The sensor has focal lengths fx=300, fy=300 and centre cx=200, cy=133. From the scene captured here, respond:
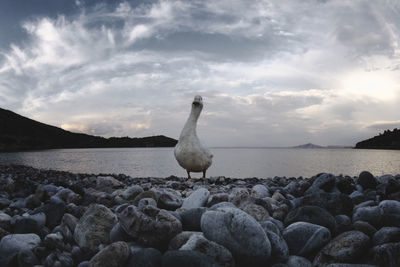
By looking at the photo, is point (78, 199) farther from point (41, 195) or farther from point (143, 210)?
point (143, 210)

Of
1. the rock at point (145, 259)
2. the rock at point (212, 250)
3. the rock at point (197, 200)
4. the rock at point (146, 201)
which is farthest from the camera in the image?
the rock at point (197, 200)

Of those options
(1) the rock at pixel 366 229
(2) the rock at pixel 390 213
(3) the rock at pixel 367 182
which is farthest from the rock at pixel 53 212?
(3) the rock at pixel 367 182

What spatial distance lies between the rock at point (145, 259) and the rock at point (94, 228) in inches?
36.5

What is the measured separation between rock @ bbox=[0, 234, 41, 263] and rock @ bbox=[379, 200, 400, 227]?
434 centimetres

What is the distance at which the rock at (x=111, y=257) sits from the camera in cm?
284

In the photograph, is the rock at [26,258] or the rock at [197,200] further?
the rock at [197,200]

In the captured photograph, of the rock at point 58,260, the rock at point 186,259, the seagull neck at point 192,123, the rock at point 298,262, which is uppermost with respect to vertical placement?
the seagull neck at point 192,123

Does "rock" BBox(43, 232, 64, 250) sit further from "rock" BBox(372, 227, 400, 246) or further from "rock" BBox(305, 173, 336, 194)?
"rock" BBox(305, 173, 336, 194)

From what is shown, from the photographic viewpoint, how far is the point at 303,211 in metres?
3.92

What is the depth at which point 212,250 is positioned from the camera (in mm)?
2959

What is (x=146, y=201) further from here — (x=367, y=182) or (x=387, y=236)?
(x=367, y=182)

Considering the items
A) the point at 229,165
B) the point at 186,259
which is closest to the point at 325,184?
the point at 186,259

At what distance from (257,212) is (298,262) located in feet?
3.43

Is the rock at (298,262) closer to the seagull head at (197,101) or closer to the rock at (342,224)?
the rock at (342,224)
